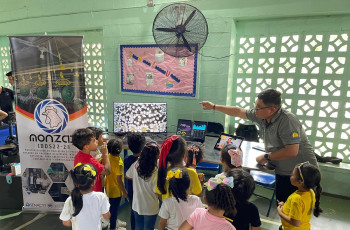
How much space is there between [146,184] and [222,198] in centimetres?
78

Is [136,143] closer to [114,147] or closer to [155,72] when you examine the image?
[114,147]

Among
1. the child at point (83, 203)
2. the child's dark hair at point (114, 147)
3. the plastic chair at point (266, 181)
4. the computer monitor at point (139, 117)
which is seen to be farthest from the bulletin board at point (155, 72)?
the child at point (83, 203)

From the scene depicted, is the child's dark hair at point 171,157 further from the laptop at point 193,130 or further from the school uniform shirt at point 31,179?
the school uniform shirt at point 31,179

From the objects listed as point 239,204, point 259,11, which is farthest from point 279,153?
point 259,11

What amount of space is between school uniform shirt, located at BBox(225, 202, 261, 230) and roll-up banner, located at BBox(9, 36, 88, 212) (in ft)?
6.35

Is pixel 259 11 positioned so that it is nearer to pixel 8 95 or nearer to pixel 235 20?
pixel 235 20

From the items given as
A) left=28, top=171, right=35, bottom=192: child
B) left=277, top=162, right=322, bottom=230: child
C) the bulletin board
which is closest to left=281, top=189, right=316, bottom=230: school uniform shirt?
left=277, top=162, right=322, bottom=230: child

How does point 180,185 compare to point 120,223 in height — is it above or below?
above

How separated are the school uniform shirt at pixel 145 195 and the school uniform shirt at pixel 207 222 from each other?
23.4 inches

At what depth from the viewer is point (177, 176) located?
4.88 feet

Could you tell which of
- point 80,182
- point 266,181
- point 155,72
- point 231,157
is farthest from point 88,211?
point 155,72

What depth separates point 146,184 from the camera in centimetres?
190

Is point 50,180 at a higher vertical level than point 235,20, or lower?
lower

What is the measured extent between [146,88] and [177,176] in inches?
101
